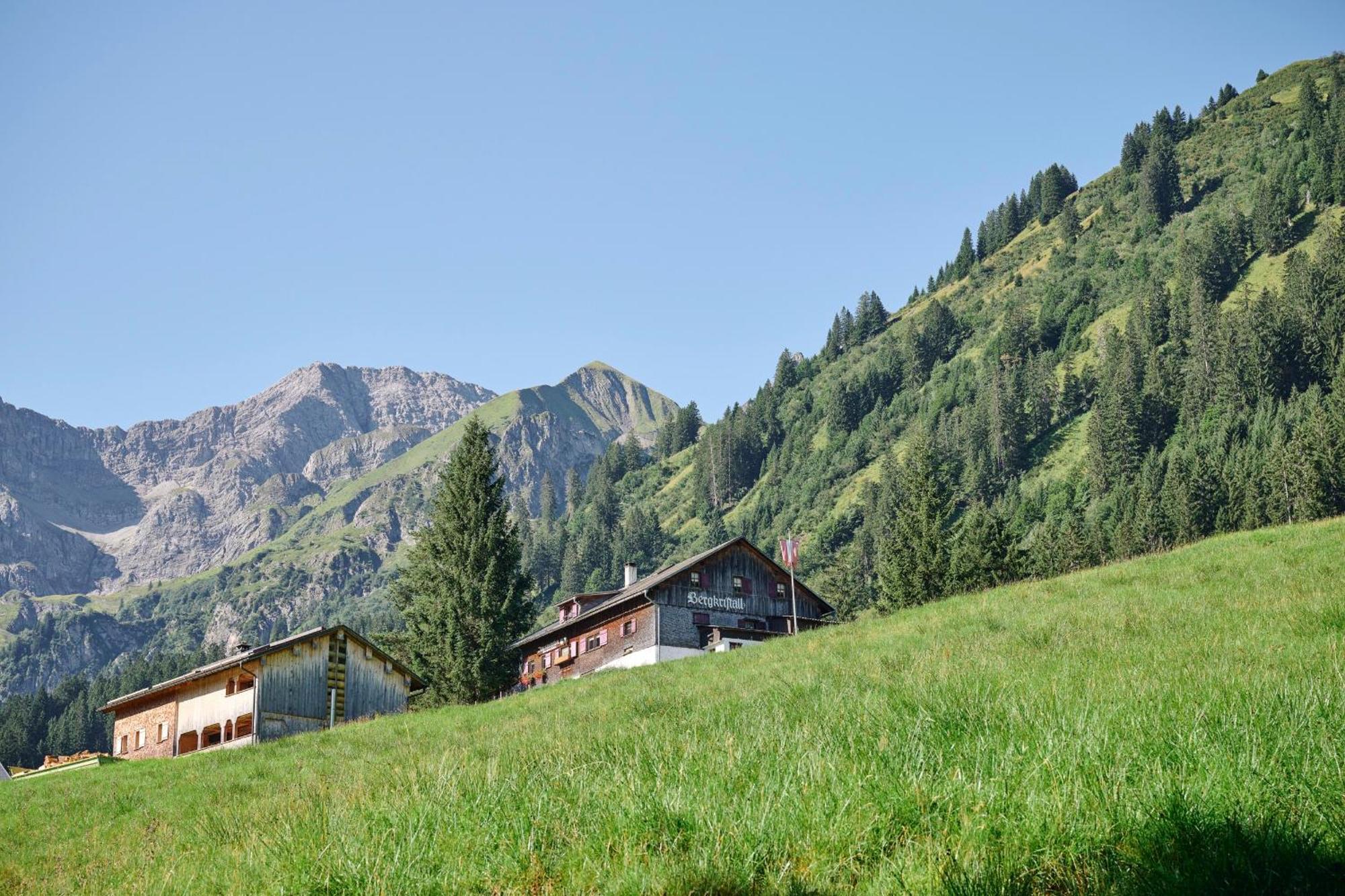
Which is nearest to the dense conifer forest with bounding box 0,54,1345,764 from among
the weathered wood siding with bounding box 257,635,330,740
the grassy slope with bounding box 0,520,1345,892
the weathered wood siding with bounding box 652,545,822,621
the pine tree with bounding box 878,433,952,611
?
the pine tree with bounding box 878,433,952,611

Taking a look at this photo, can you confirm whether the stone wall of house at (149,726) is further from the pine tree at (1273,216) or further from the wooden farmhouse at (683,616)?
the pine tree at (1273,216)

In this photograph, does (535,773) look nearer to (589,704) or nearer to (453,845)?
(453,845)

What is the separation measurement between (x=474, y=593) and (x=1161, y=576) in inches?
1411

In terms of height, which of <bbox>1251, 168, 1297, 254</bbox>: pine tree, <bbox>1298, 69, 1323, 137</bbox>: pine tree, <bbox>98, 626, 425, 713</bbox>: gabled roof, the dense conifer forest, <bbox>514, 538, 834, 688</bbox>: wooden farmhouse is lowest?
<bbox>98, 626, 425, 713</bbox>: gabled roof

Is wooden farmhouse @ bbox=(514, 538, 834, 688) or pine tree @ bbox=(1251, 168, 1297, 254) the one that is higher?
pine tree @ bbox=(1251, 168, 1297, 254)

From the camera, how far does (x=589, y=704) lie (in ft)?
79.2

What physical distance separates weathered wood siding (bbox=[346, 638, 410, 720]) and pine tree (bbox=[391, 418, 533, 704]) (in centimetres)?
201

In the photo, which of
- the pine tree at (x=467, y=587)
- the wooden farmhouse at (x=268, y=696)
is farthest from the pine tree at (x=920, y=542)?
the wooden farmhouse at (x=268, y=696)

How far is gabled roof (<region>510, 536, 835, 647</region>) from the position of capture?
58.3 metres

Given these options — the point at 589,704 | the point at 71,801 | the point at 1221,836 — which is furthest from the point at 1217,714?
the point at 71,801

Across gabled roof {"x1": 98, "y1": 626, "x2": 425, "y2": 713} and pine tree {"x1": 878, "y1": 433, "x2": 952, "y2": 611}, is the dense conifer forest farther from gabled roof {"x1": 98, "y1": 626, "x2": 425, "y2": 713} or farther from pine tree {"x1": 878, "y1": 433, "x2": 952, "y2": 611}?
gabled roof {"x1": 98, "y1": 626, "x2": 425, "y2": 713}

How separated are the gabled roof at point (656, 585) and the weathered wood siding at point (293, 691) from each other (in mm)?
10081

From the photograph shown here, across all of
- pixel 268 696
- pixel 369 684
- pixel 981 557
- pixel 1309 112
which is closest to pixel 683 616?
pixel 369 684

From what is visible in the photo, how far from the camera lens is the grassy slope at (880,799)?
6109 mm
